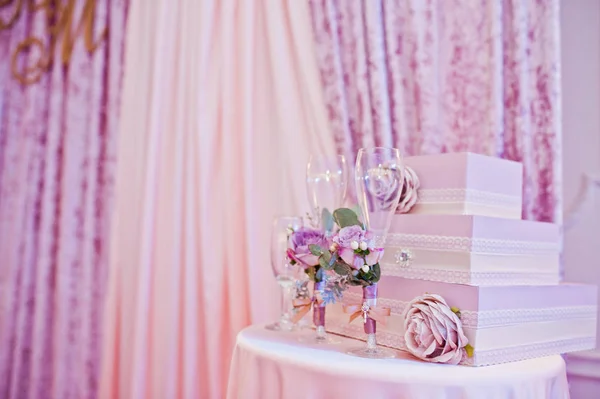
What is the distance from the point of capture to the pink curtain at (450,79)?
68.1 inches

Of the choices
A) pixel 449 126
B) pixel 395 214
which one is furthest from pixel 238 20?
pixel 395 214

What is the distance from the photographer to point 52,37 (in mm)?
2871

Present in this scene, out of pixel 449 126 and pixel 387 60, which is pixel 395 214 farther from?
pixel 387 60

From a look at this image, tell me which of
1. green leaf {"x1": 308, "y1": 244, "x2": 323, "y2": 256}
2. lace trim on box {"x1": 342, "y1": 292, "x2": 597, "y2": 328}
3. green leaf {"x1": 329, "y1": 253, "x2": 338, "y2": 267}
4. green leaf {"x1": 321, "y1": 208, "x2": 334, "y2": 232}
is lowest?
lace trim on box {"x1": 342, "y1": 292, "x2": 597, "y2": 328}

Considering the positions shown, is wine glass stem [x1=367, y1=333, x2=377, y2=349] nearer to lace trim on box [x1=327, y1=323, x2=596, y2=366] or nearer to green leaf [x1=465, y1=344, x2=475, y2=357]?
lace trim on box [x1=327, y1=323, x2=596, y2=366]

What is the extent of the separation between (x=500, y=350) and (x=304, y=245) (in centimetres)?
45

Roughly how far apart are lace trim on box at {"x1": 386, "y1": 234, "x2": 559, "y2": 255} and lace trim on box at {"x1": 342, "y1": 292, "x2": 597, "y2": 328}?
0.13m

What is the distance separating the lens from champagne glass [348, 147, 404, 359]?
1.22 metres

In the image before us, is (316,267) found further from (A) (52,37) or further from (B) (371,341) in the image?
(A) (52,37)

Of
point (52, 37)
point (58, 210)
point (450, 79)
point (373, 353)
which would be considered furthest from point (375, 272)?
point (52, 37)

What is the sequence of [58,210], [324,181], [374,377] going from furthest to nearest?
[58,210]
[324,181]
[374,377]

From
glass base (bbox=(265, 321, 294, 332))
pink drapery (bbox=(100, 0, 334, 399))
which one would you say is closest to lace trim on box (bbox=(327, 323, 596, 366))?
glass base (bbox=(265, 321, 294, 332))

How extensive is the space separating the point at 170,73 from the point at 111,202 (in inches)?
24.0

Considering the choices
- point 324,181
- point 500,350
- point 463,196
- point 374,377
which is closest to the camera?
point 374,377
